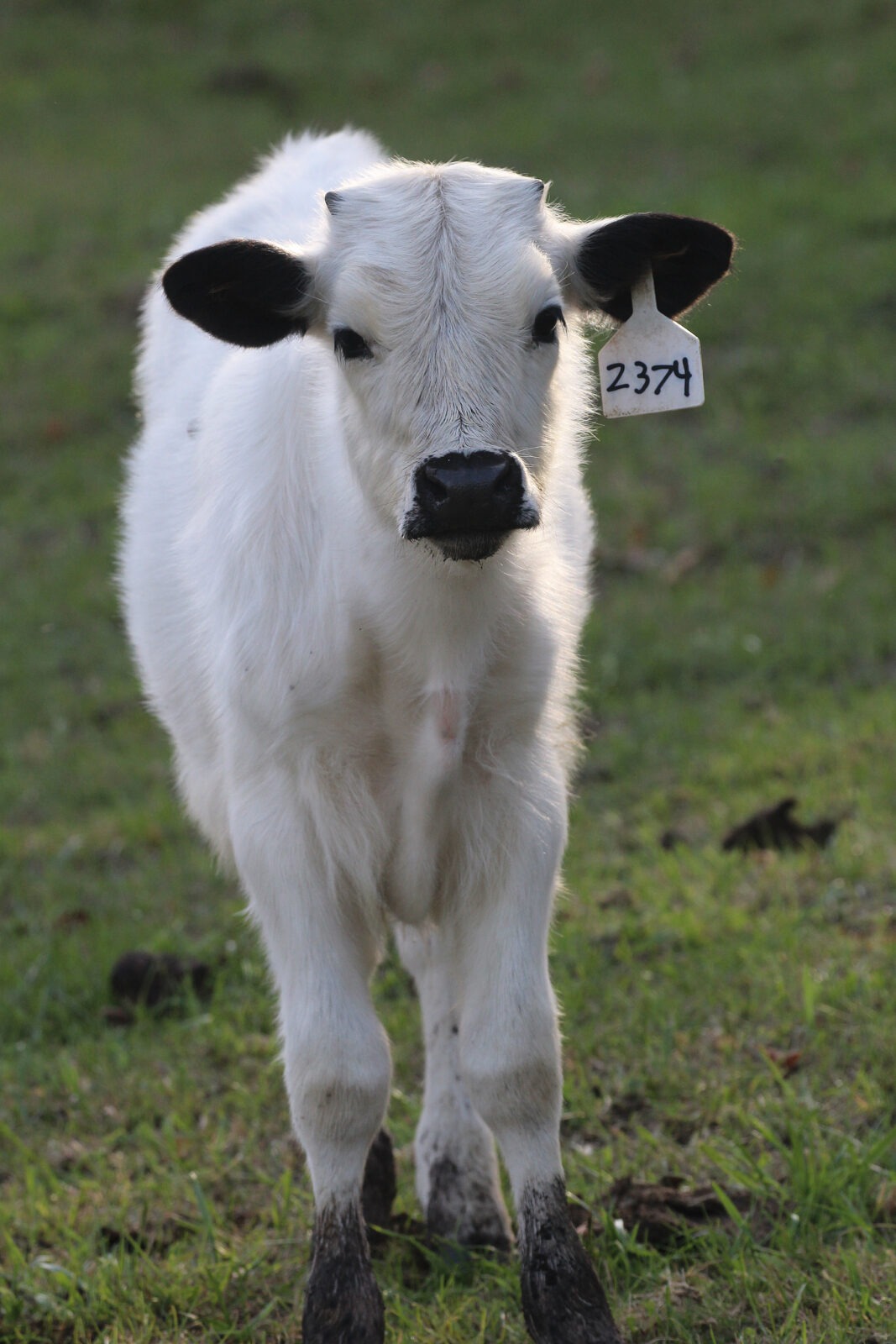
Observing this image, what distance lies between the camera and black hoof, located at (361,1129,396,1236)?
154 inches

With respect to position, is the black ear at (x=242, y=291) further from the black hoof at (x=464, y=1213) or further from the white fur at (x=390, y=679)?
the black hoof at (x=464, y=1213)

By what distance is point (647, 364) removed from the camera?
365 centimetres

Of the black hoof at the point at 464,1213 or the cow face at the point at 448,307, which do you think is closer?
the cow face at the point at 448,307

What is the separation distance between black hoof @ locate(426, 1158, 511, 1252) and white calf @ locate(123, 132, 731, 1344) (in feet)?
1.32

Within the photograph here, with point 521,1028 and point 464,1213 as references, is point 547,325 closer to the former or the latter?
point 521,1028

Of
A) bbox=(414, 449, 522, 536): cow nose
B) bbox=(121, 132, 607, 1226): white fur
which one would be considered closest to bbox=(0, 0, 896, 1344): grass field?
bbox=(121, 132, 607, 1226): white fur

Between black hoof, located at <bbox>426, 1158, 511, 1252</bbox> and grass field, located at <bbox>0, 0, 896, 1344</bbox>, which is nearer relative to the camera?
grass field, located at <bbox>0, 0, 896, 1344</bbox>

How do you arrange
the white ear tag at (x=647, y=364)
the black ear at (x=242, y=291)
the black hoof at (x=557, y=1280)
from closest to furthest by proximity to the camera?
the black hoof at (x=557, y=1280) < the black ear at (x=242, y=291) < the white ear tag at (x=647, y=364)

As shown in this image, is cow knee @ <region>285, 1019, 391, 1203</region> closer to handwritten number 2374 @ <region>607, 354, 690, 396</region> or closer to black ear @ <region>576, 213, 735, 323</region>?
handwritten number 2374 @ <region>607, 354, 690, 396</region>

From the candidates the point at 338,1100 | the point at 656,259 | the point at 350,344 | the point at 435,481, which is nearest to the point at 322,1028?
the point at 338,1100

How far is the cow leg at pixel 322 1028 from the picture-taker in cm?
341

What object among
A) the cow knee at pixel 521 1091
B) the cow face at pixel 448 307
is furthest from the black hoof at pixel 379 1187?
the cow face at pixel 448 307

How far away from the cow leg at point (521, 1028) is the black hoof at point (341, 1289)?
1.04 ft

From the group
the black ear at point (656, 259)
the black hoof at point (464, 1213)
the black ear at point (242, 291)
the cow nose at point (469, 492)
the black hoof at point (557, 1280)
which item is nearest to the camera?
the cow nose at point (469, 492)
